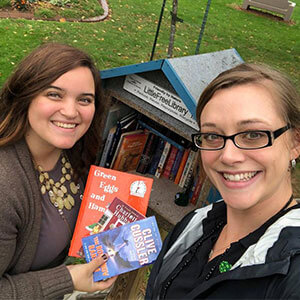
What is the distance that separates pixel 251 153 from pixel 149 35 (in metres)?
8.64

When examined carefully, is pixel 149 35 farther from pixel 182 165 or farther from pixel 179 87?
pixel 179 87

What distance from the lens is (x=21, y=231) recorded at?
180 centimetres

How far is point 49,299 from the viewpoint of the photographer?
1881mm

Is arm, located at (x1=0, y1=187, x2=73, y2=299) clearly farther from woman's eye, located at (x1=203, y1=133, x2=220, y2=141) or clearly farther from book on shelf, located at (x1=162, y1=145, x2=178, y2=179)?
book on shelf, located at (x1=162, y1=145, x2=178, y2=179)

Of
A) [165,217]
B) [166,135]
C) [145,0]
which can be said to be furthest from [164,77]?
[145,0]

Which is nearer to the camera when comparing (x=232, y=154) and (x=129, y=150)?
(x=232, y=154)

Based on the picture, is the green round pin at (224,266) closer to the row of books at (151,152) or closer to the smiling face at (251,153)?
the smiling face at (251,153)

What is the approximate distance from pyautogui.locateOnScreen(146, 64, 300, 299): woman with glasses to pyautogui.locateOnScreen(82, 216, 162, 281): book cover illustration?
1.49ft

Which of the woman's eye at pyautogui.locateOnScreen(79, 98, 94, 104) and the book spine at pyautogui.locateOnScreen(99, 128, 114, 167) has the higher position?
the woman's eye at pyautogui.locateOnScreen(79, 98, 94, 104)

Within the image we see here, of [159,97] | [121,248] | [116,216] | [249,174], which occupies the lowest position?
[121,248]

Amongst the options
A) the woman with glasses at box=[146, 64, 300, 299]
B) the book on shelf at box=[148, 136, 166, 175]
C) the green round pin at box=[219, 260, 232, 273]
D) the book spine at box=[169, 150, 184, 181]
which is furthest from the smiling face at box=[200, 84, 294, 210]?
the book on shelf at box=[148, 136, 166, 175]

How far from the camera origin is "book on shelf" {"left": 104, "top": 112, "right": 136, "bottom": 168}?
2.95 metres

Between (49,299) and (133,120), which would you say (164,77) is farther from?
(49,299)

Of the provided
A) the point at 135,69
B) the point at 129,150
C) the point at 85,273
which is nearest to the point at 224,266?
the point at 85,273
